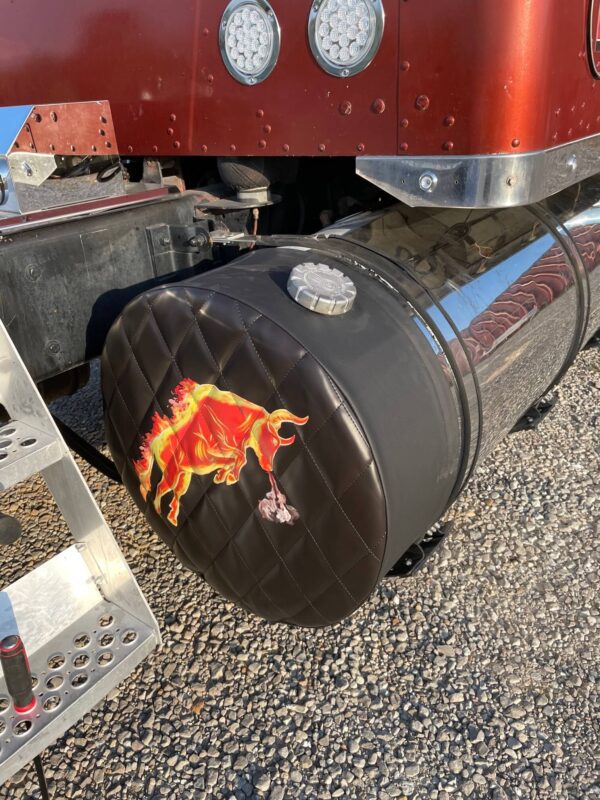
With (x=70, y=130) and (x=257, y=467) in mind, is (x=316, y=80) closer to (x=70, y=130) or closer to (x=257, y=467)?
(x=70, y=130)

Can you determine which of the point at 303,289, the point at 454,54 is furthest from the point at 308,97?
the point at 303,289

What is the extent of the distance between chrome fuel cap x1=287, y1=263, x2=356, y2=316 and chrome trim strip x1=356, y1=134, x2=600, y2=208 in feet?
1.20

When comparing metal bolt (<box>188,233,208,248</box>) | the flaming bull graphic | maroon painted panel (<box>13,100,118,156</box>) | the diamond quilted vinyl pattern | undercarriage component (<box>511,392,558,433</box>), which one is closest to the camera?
the diamond quilted vinyl pattern

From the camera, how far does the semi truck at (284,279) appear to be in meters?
1.55

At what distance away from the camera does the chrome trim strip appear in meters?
1.70

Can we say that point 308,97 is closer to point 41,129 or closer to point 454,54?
point 454,54

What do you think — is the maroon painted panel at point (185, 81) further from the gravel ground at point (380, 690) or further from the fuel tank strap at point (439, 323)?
the gravel ground at point (380, 690)

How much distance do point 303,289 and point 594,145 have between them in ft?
4.08

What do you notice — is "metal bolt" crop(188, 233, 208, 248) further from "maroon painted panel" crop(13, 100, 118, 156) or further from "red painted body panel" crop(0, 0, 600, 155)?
"maroon painted panel" crop(13, 100, 118, 156)

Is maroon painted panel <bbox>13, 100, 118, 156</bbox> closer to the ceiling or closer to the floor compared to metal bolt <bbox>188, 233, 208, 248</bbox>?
closer to the ceiling

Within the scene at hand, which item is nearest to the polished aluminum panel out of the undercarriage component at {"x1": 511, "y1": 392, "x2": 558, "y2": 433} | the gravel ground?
the gravel ground

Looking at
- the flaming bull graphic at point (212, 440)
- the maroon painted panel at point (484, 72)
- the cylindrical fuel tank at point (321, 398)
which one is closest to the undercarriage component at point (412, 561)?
the cylindrical fuel tank at point (321, 398)

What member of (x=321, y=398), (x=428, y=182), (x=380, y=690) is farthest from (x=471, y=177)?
(x=380, y=690)

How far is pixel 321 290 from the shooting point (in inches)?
61.2
